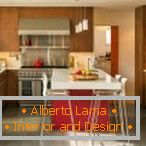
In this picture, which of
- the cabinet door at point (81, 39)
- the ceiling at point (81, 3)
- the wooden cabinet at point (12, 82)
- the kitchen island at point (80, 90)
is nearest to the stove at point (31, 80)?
the wooden cabinet at point (12, 82)

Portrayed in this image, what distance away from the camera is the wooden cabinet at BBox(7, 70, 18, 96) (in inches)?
403

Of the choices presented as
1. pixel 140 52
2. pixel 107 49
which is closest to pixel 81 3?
pixel 140 52

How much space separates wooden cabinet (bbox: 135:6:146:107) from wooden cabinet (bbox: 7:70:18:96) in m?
3.03

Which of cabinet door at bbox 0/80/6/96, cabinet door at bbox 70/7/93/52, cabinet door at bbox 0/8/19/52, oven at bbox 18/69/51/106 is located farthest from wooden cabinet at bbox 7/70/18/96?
cabinet door at bbox 70/7/93/52

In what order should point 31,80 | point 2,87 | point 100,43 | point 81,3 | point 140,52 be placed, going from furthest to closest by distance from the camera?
1. point 100,43
2. point 140,52
3. point 31,80
4. point 81,3
5. point 2,87

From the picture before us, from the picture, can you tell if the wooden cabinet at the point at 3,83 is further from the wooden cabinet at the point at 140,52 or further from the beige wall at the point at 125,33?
the wooden cabinet at the point at 140,52

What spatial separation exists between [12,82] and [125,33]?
3.35 m

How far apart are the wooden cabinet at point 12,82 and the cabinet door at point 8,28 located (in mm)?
624

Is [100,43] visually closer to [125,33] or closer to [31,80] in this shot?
[125,33]

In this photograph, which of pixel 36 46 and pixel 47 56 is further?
pixel 47 56

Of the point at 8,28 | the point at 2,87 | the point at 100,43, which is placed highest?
the point at 8,28

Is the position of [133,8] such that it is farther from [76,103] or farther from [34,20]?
[76,103]

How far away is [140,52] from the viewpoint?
33.3ft

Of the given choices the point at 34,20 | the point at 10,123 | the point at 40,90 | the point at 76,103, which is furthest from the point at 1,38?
the point at 76,103
